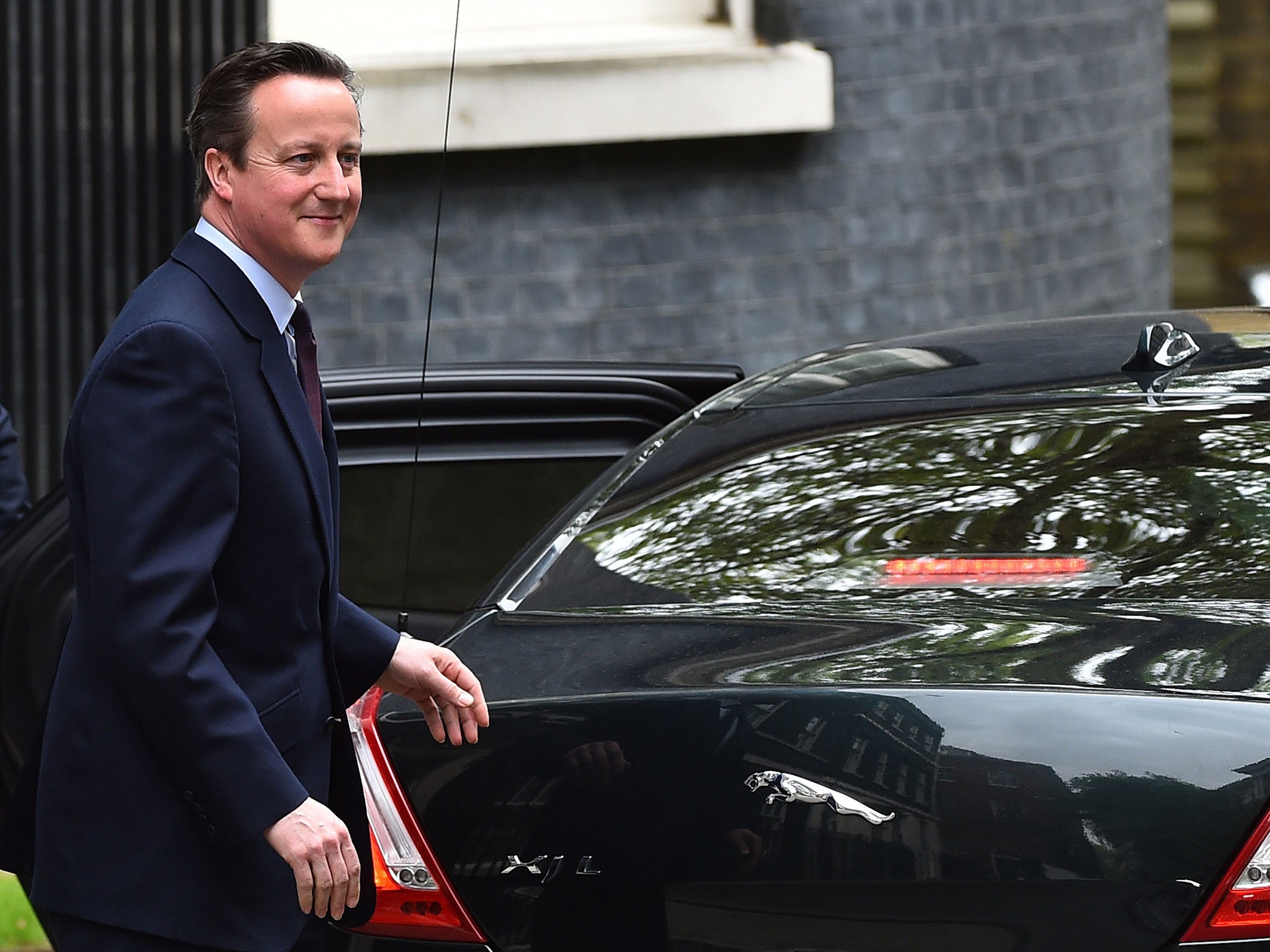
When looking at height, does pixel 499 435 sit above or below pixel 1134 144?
below

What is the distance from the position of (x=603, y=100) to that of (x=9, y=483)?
3.56 m

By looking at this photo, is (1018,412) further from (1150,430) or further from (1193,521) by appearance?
(1193,521)

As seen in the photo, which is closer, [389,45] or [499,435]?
[499,435]

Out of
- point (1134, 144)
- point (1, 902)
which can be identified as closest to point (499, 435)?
point (1, 902)

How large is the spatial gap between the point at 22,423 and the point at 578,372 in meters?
3.79

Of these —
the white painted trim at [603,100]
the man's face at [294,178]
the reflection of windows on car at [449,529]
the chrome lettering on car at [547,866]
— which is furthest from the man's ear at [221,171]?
the white painted trim at [603,100]

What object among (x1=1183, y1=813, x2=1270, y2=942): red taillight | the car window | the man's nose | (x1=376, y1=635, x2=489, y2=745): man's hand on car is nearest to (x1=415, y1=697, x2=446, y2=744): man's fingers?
(x1=376, y1=635, x2=489, y2=745): man's hand on car

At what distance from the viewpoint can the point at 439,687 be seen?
7.20 feet

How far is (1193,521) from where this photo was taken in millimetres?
2502

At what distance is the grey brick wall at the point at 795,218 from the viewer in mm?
7191

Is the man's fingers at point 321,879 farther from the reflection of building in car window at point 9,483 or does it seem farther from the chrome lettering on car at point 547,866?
the reflection of building in car window at point 9,483

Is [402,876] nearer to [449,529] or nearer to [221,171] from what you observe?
[221,171]

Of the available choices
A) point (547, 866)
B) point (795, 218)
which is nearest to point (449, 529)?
point (547, 866)

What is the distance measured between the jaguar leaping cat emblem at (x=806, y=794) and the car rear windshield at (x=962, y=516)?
48 cm
